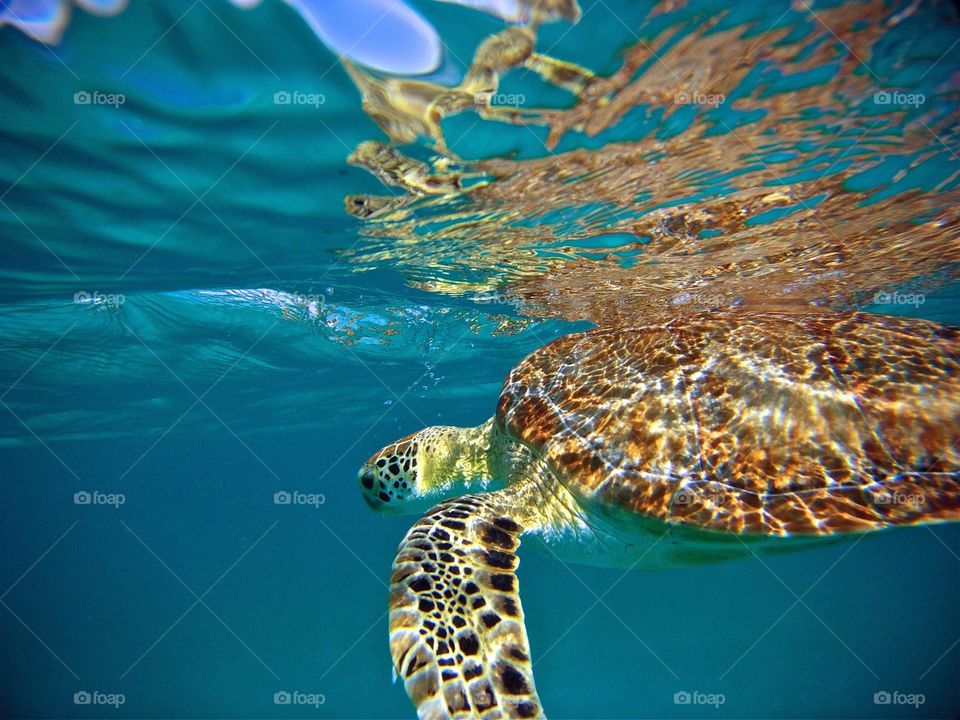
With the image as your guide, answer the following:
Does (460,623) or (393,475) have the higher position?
(393,475)

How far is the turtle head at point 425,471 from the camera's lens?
5.91m

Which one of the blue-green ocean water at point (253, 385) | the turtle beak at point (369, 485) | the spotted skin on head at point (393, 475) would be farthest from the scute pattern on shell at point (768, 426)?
Result: the turtle beak at point (369, 485)

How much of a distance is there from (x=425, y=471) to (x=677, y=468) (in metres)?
3.24

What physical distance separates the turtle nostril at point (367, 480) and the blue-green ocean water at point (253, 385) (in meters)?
3.94

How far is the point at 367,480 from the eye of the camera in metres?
6.20

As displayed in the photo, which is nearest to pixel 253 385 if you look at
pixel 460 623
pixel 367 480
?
pixel 367 480

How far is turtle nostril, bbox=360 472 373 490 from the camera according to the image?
20.2ft

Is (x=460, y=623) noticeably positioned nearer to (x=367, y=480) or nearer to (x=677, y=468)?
(x=677, y=468)

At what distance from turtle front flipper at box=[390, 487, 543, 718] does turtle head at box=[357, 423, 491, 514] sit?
6.79 feet

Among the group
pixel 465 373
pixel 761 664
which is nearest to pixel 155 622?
pixel 465 373

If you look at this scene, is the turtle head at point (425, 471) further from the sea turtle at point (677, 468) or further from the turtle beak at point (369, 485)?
the sea turtle at point (677, 468)

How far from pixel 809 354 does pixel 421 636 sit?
410 centimetres

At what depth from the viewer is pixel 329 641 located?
3475 cm

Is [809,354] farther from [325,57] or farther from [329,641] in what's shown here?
[329,641]
